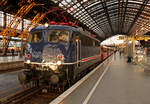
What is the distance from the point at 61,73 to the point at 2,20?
2297 cm

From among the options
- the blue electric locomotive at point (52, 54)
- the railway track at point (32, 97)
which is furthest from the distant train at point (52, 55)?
the railway track at point (32, 97)

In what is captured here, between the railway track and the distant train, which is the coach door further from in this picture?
the railway track

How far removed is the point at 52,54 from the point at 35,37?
166 centimetres

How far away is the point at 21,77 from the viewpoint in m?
7.05

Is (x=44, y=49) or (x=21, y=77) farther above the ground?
(x=44, y=49)

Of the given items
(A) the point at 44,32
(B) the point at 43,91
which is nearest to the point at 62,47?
(A) the point at 44,32

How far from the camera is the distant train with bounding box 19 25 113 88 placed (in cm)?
692

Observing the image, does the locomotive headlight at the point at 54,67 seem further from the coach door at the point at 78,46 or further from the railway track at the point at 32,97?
the coach door at the point at 78,46

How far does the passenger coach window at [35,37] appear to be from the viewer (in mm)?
7763

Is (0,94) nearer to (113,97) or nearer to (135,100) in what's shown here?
(113,97)

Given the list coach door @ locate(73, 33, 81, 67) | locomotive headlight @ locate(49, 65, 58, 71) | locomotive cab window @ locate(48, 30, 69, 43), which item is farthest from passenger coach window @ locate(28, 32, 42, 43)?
coach door @ locate(73, 33, 81, 67)

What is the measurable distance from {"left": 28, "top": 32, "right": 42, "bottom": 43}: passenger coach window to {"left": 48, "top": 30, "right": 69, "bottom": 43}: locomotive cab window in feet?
2.00

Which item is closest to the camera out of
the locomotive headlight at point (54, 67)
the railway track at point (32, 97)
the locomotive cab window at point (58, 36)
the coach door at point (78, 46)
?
the railway track at point (32, 97)

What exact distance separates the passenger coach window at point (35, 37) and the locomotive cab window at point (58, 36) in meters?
0.61
